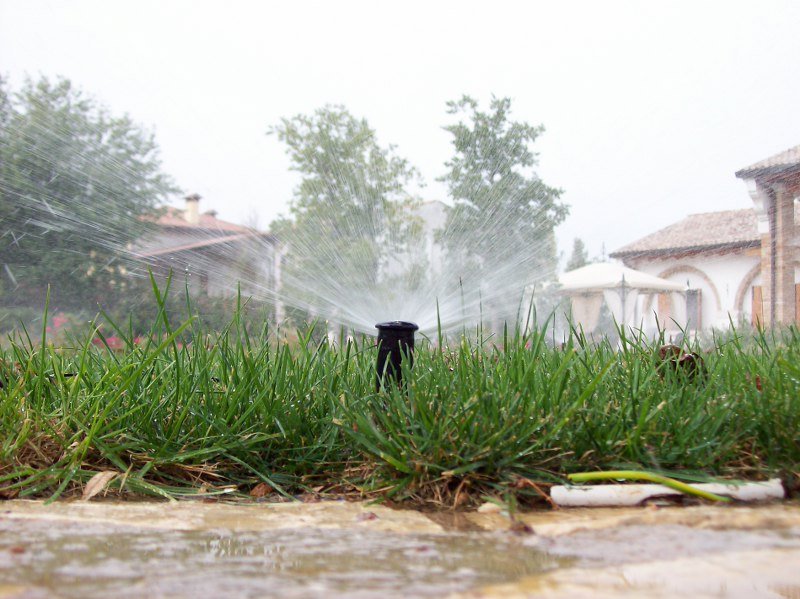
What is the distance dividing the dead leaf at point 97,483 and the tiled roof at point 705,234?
6212 millimetres

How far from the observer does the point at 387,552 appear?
920 millimetres

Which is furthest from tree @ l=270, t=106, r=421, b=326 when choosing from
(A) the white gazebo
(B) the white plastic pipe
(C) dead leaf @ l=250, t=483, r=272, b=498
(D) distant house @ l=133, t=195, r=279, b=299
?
(B) the white plastic pipe

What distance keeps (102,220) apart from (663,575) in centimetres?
976

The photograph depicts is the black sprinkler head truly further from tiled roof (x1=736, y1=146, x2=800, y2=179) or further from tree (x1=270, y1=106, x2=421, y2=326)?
tiled roof (x1=736, y1=146, x2=800, y2=179)

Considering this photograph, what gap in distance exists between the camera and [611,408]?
4.58 feet

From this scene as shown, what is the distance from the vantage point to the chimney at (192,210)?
815 centimetres

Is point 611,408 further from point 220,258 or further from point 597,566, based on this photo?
point 220,258

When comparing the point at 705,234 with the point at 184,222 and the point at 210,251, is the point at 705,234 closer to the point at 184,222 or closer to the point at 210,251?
the point at 210,251

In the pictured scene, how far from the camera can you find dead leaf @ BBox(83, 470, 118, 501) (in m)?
1.26

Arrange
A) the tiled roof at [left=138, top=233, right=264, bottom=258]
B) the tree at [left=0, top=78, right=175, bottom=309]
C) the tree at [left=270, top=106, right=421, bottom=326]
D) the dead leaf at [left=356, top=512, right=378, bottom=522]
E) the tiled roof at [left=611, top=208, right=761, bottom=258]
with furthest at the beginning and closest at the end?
the tree at [left=0, top=78, right=175, bottom=309] < the tiled roof at [left=138, top=233, right=264, bottom=258] < the tiled roof at [left=611, top=208, right=761, bottom=258] < the tree at [left=270, top=106, right=421, bottom=326] < the dead leaf at [left=356, top=512, right=378, bottom=522]

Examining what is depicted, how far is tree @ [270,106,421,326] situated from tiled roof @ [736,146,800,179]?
3.15 m

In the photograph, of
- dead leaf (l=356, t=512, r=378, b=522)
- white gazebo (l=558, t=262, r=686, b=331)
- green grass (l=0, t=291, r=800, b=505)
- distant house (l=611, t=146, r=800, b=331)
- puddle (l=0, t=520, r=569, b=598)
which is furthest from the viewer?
white gazebo (l=558, t=262, r=686, b=331)

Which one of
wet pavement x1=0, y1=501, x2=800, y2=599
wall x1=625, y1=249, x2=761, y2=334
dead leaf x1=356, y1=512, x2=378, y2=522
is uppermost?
wall x1=625, y1=249, x2=761, y2=334

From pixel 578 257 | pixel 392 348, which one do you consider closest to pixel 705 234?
pixel 578 257
